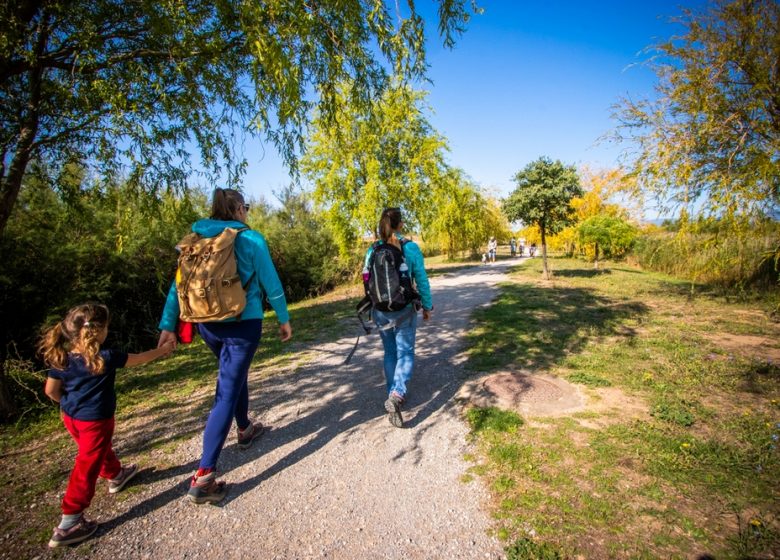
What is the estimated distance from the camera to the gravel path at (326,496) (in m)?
2.02

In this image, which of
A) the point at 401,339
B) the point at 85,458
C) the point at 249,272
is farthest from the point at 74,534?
the point at 401,339

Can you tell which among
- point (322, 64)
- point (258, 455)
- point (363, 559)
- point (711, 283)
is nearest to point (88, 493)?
point (258, 455)

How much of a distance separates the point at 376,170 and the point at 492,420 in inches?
461

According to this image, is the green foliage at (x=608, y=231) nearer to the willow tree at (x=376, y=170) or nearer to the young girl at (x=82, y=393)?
the willow tree at (x=376, y=170)

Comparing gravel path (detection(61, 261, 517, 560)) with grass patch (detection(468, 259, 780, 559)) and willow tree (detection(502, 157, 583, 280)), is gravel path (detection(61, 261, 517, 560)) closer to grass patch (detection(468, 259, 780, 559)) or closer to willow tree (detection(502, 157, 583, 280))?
grass patch (detection(468, 259, 780, 559))

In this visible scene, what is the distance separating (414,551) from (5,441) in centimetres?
434

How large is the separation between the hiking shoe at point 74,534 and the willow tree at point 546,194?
554 inches

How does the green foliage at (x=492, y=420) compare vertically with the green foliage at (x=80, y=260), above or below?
below

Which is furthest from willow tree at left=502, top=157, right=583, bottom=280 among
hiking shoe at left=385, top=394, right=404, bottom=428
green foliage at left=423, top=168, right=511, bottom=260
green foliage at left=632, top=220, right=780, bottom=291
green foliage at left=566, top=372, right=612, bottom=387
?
hiking shoe at left=385, top=394, right=404, bottom=428

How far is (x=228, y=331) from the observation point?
2.42 metres

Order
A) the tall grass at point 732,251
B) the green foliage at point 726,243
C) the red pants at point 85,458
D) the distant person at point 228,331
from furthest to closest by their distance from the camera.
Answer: the tall grass at point 732,251, the green foliage at point 726,243, the distant person at point 228,331, the red pants at point 85,458

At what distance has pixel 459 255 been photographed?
117 feet

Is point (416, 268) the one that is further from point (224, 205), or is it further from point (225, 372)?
point (225, 372)

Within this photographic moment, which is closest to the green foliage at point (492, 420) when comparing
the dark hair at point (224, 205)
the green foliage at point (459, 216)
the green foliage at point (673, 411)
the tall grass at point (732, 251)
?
the green foliage at point (673, 411)
